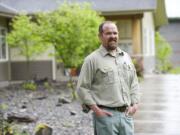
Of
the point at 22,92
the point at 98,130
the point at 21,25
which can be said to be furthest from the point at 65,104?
the point at 98,130

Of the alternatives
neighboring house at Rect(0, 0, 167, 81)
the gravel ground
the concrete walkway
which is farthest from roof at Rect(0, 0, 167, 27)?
→ the concrete walkway

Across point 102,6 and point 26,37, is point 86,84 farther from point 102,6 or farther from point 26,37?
point 102,6

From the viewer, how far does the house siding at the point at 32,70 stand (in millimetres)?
21766

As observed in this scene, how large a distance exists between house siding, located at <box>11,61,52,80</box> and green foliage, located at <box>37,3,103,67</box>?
221 inches

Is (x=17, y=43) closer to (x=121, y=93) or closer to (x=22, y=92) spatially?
(x=22, y=92)

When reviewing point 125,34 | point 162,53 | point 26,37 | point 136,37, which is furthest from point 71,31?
point 162,53

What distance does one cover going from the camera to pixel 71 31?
50.7 ft

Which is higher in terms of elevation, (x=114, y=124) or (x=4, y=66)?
(x=4, y=66)

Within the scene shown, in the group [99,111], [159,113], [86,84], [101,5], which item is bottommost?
[159,113]

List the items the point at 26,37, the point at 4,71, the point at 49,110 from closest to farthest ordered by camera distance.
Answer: the point at 49,110 → the point at 26,37 → the point at 4,71

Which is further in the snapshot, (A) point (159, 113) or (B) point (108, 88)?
(A) point (159, 113)

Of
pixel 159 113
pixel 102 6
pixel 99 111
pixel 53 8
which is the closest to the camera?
pixel 99 111

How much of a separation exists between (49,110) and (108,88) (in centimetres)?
741

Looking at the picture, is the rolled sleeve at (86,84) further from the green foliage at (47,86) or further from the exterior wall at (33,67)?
the exterior wall at (33,67)
